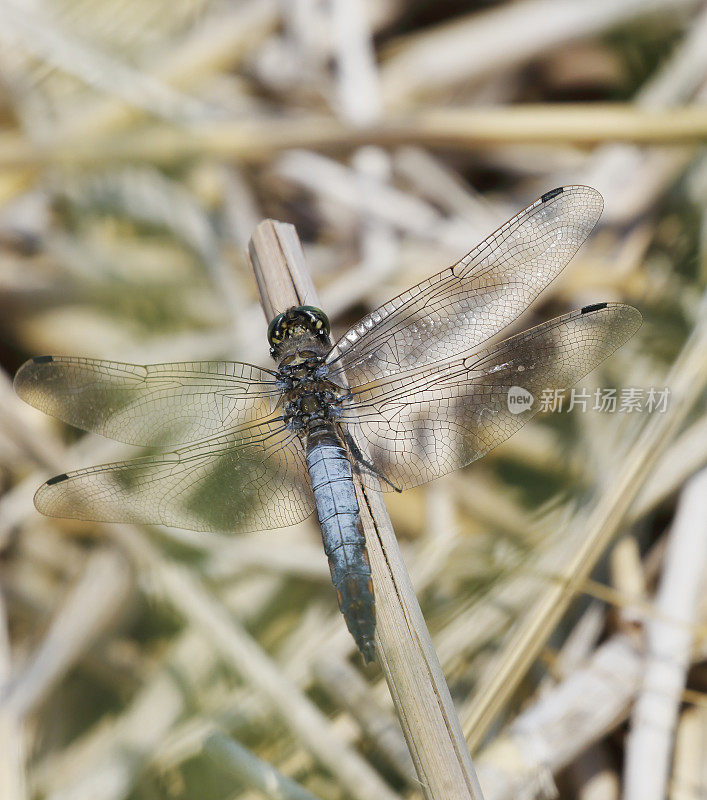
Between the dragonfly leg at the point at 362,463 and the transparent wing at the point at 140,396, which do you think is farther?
the transparent wing at the point at 140,396

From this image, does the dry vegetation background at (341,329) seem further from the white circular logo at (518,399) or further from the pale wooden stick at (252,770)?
the white circular logo at (518,399)

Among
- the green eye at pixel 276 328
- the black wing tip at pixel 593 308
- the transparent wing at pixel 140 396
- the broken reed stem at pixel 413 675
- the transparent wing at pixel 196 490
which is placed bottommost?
the broken reed stem at pixel 413 675

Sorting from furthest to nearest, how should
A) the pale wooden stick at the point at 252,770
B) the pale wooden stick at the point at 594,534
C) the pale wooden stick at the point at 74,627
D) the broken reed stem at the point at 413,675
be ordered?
the pale wooden stick at the point at 74,627 < the pale wooden stick at the point at 594,534 < the pale wooden stick at the point at 252,770 < the broken reed stem at the point at 413,675

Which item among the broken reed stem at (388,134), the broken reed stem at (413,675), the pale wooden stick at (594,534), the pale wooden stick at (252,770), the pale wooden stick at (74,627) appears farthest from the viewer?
the broken reed stem at (388,134)

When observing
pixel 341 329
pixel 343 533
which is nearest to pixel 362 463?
pixel 343 533

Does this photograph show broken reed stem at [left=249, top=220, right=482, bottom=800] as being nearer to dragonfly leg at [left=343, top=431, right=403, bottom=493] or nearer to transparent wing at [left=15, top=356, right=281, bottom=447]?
dragonfly leg at [left=343, top=431, right=403, bottom=493]

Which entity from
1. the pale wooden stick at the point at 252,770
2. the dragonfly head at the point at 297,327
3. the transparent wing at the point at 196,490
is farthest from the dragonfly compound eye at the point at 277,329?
the pale wooden stick at the point at 252,770

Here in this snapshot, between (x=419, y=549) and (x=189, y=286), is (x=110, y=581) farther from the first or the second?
(x=189, y=286)

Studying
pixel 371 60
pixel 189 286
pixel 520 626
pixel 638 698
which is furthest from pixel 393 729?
pixel 371 60
